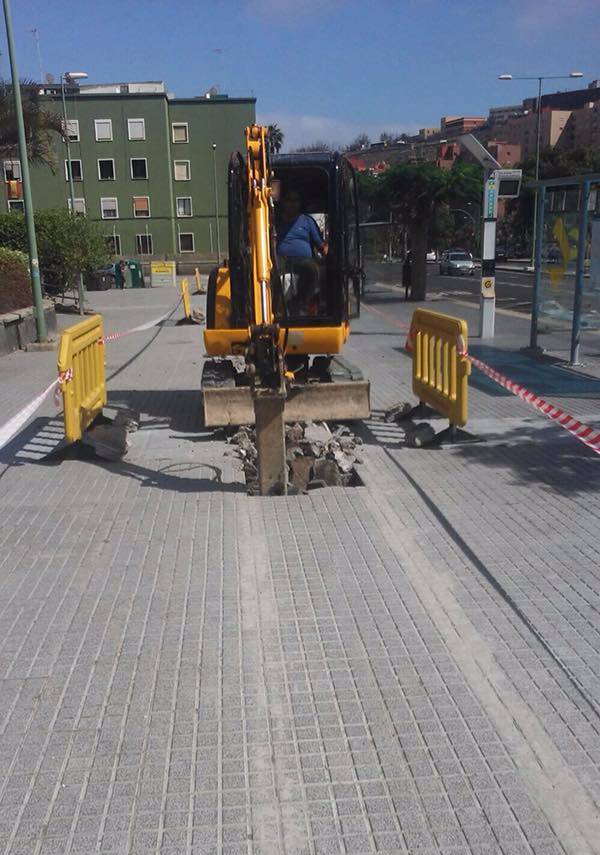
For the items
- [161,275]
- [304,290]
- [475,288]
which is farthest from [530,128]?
[304,290]

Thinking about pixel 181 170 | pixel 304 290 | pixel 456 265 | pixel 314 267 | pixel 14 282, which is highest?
pixel 181 170

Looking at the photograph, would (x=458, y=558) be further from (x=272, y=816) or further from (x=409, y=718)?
(x=272, y=816)

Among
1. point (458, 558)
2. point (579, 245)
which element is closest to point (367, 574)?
point (458, 558)

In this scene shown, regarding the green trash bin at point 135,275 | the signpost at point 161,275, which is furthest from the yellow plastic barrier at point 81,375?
the green trash bin at point 135,275

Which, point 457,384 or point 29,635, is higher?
point 457,384

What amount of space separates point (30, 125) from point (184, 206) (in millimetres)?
41045

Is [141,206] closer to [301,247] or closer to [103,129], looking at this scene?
[103,129]

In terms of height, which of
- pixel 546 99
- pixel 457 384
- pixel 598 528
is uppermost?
pixel 546 99

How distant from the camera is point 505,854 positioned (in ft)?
9.73

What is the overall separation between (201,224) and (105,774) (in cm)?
6443

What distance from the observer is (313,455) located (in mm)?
8008

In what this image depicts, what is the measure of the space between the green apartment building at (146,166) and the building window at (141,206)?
0.24 feet

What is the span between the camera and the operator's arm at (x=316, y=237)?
9.17 metres

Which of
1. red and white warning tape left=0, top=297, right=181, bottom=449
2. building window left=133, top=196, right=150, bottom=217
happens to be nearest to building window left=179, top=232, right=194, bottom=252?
building window left=133, top=196, right=150, bottom=217
